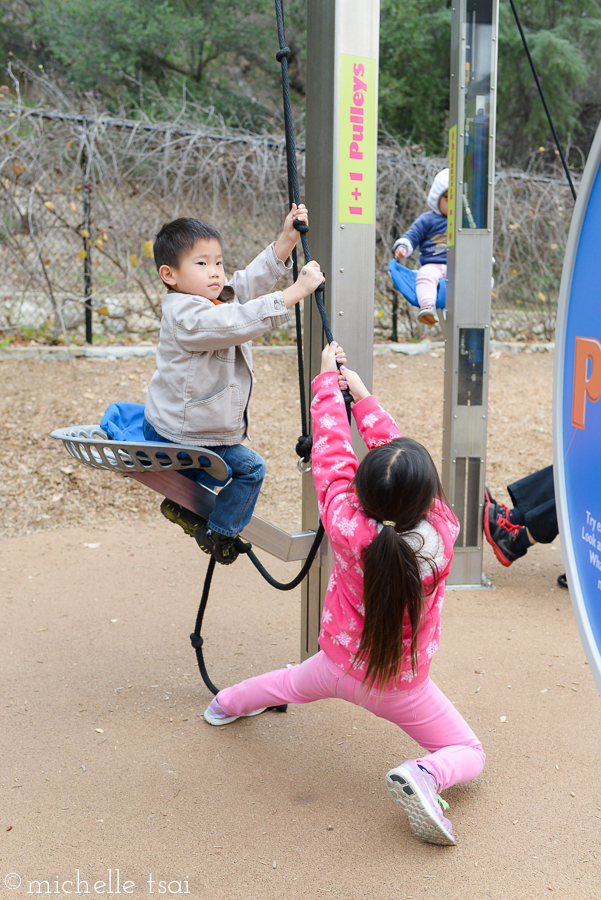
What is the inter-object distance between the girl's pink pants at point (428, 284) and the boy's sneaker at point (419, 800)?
303 cm

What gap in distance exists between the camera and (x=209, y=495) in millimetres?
2514

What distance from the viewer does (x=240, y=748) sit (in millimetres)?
2529

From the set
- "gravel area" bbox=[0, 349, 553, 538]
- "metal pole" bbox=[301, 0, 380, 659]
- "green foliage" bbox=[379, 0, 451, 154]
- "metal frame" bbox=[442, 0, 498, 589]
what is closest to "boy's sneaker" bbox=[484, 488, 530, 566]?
"metal frame" bbox=[442, 0, 498, 589]

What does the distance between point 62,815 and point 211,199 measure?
257 inches

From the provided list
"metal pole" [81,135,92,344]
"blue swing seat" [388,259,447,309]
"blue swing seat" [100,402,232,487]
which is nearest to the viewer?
"blue swing seat" [100,402,232,487]

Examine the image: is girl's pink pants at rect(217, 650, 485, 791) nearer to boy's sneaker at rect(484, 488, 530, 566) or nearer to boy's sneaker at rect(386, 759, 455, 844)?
boy's sneaker at rect(386, 759, 455, 844)

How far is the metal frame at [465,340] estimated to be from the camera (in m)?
3.59

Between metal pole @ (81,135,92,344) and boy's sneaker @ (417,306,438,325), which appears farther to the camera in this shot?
metal pole @ (81,135,92,344)

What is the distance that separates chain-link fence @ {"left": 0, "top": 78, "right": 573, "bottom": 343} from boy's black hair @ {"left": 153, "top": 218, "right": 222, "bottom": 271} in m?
4.97

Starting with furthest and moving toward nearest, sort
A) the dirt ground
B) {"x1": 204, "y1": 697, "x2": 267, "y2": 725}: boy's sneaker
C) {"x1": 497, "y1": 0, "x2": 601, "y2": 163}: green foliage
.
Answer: {"x1": 497, "y1": 0, "x2": 601, "y2": 163}: green foliage, {"x1": 204, "y1": 697, "x2": 267, "y2": 725}: boy's sneaker, the dirt ground

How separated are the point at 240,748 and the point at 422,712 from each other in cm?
70

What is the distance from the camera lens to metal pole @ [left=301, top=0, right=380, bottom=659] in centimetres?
238

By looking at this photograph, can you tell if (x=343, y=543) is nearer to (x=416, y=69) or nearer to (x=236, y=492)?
(x=236, y=492)

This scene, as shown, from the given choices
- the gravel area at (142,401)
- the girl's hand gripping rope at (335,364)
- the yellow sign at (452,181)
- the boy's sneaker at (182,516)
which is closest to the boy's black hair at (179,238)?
the girl's hand gripping rope at (335,364)
